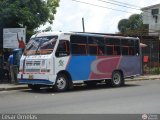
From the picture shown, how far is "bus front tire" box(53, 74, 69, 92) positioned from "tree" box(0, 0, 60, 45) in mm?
6222

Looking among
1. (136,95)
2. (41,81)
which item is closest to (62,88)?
(41,81)

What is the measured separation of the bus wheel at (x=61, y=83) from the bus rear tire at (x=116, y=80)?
3.78 metres

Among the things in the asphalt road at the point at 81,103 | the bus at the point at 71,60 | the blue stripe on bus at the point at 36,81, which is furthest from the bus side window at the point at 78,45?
the asphalt road at the point at 81,103

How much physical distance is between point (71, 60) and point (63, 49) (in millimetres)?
736

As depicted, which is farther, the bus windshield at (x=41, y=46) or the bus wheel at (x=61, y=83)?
the bus wheel at (x=61, y=83)

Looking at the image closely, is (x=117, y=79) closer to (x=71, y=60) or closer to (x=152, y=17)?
(x=71, y=60)

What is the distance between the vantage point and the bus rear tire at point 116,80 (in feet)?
74.9

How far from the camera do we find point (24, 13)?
24391 millimetres

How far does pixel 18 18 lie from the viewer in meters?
24.8

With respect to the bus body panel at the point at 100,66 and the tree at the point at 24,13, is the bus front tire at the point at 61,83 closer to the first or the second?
the bus body panel at the point at 100,66

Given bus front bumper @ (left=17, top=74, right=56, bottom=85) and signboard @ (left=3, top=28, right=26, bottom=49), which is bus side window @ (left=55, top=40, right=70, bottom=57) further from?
signboard @ (left=3, top=28, right=26, bottom=49)

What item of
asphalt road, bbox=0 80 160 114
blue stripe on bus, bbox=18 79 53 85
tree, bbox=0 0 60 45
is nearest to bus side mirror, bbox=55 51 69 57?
blue stripe on bus, bbox=18 79 53 85

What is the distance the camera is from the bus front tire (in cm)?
1927

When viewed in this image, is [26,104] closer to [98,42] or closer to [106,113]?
[106,113]
